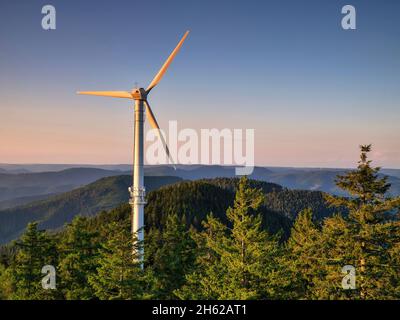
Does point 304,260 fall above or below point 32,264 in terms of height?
below

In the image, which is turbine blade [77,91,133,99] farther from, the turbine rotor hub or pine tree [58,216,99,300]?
pine tree [58,216,99,300]

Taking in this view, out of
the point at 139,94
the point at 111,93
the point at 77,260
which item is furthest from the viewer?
the point at 111,93

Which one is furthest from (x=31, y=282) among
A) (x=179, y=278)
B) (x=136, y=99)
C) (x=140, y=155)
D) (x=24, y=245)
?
A: (x=136, y=99)

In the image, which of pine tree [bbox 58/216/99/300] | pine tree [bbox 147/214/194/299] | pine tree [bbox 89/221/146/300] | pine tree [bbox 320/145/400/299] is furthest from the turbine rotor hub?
pine tree [bbox 320/145/400/299]

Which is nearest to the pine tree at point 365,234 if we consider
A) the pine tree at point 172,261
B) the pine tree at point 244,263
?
the pine tree at point 244,263

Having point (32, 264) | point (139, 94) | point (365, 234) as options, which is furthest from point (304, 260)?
point (32, 264)

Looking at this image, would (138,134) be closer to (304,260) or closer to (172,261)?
(172,261)

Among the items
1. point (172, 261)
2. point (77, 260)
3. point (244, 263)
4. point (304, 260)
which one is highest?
point (244, 263)

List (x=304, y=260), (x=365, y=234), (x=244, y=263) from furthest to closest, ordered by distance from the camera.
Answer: (x=304, y=260), (x=244, y=263), (x=365, y=234)

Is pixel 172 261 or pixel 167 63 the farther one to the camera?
pixel 167 63
